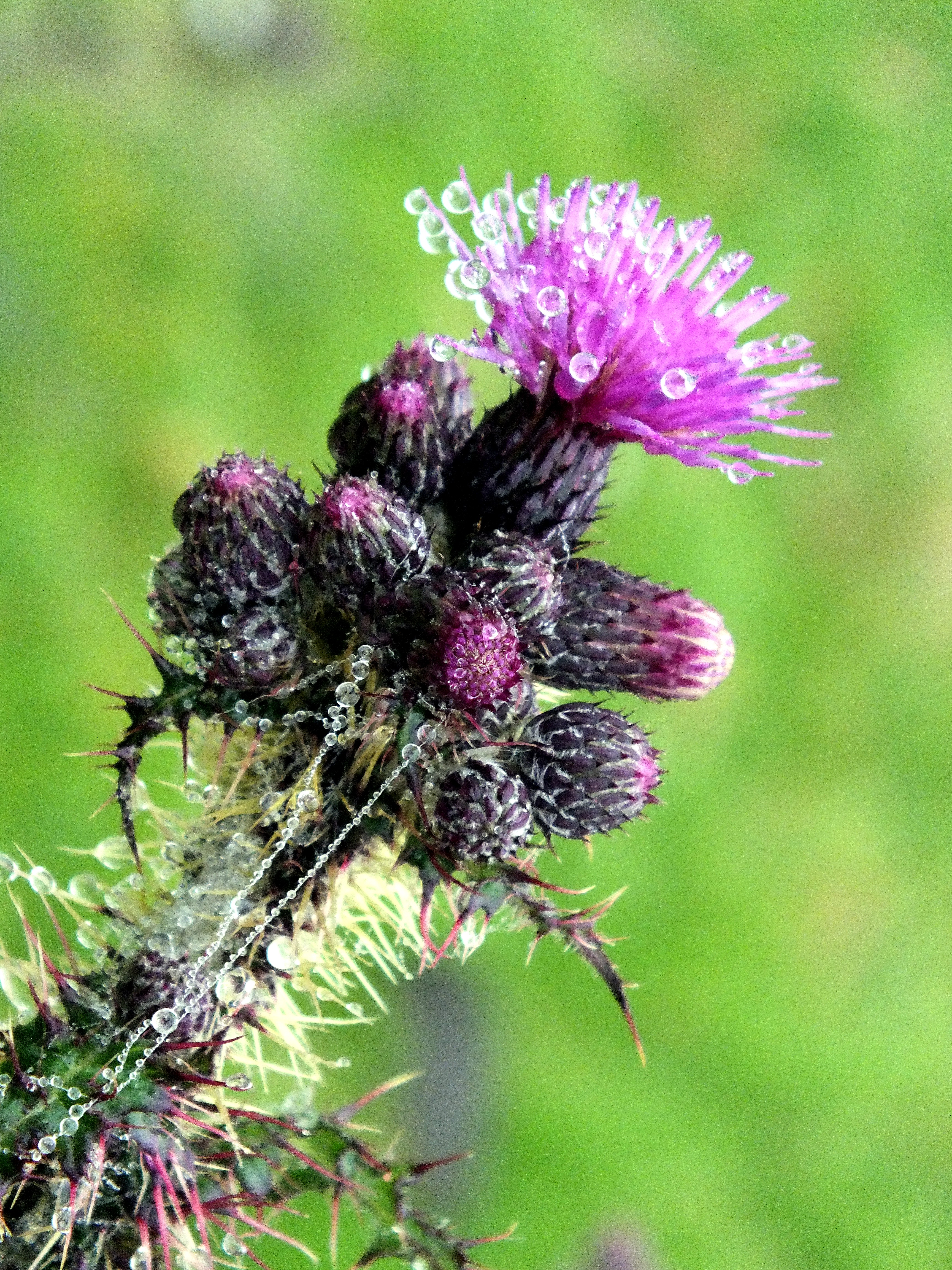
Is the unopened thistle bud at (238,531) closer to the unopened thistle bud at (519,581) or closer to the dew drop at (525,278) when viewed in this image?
the unopened thistle bud at (519,581)

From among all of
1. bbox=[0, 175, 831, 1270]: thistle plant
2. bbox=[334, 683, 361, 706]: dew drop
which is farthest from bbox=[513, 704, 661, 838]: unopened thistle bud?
bbox=[334, 683, 361, 706]: dew drop

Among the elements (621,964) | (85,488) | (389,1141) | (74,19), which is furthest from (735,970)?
(74,19)

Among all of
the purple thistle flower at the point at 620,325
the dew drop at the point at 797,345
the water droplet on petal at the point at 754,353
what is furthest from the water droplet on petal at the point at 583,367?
the dew drop at the point at 797,345

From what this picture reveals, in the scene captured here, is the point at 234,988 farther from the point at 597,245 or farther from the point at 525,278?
the point at 597,245

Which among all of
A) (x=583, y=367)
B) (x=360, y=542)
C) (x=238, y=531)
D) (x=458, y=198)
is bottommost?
(x=238, y=531)

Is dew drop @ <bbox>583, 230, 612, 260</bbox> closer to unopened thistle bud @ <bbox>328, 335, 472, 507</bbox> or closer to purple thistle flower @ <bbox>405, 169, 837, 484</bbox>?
purple thistle flower @ <bbox>405, 169, 837, 484</bbox>

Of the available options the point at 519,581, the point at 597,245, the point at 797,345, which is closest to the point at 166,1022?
the point at 519,581
